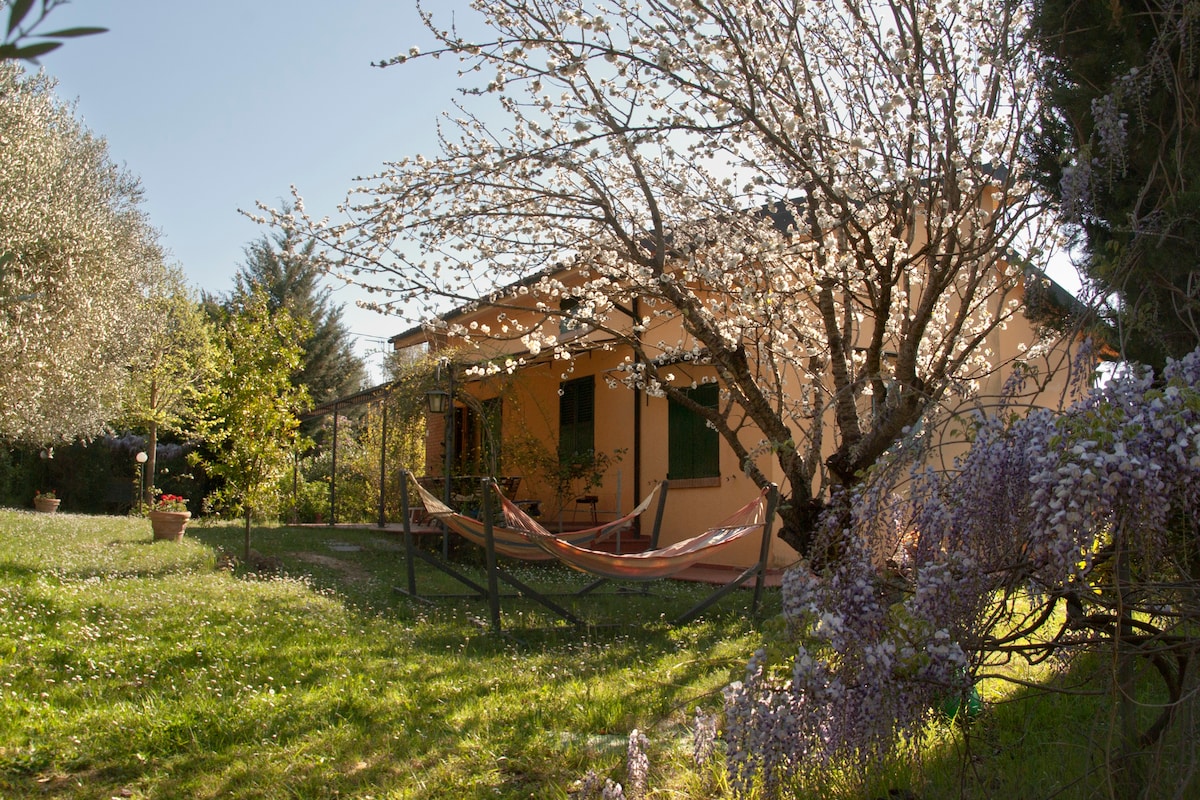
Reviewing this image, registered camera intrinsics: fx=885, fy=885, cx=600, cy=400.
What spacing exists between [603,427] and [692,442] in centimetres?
172

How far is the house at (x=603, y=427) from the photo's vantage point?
888 cm

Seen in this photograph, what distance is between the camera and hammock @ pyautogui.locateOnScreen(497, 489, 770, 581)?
206 inches

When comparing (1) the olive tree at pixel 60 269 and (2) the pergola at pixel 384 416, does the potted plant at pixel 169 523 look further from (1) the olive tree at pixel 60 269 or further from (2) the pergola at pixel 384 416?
(1) the olive tree at pixel 60 269

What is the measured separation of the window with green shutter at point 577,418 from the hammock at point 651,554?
5.12 meters

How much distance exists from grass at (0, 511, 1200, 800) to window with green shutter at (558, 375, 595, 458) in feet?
14.7

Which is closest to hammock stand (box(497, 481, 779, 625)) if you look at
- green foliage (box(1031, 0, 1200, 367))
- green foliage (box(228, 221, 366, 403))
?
green foliage (box(1031, 0, 1200, 367))

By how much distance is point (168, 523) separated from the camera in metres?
9.30

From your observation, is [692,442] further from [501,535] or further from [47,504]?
[47,504]

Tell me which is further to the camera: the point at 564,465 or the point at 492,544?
the point at 564,465

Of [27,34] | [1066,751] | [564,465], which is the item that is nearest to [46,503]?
[564,465]

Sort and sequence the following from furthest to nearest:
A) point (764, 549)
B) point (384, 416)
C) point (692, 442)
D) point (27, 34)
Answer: point (384, 416)
point (692, 442)
point (764, 549)
point (27, 34)

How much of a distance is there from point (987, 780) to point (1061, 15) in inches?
98.6

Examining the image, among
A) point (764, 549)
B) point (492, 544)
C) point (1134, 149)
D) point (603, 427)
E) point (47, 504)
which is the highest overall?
point (1134, 149)

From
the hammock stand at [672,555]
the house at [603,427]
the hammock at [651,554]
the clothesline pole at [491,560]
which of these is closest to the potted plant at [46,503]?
the house at [603,427]
